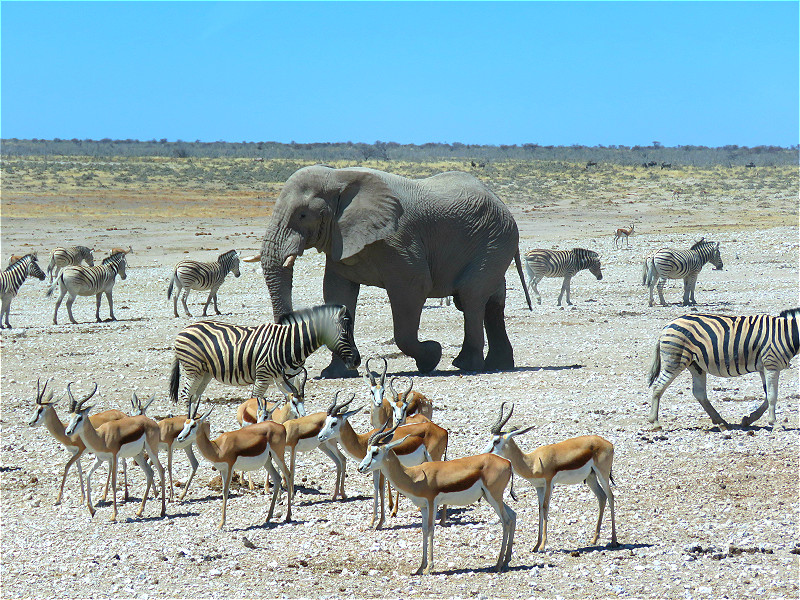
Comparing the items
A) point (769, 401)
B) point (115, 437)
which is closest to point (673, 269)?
point (769, 401)

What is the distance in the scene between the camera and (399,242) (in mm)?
15328

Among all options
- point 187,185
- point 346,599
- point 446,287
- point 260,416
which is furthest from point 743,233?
point 187,185

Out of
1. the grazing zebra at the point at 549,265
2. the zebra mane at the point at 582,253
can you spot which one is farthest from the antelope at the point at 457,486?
the zebra mane at the point at 582,253

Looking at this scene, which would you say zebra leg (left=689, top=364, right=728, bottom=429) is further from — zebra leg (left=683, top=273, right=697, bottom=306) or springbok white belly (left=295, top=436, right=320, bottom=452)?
zebra leg (left=683, top=273, right=697, bottom=306)

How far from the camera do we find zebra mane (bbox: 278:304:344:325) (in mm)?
13289

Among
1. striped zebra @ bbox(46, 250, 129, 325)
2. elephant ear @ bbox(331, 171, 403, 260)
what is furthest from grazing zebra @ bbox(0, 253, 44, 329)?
elephant ear @ bbox(331, 171, 403, 260)

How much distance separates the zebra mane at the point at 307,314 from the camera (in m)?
13.3

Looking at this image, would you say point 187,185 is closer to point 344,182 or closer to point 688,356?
point 344,182

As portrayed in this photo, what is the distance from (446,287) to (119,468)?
6.51 meters

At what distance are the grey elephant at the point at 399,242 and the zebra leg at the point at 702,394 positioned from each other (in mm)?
4537

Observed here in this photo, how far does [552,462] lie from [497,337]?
8.59 meters

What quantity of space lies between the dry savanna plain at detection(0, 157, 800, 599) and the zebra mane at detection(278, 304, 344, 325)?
3.86 ft

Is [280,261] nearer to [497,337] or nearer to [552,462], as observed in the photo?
[497,337]

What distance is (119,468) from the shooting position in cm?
1137
